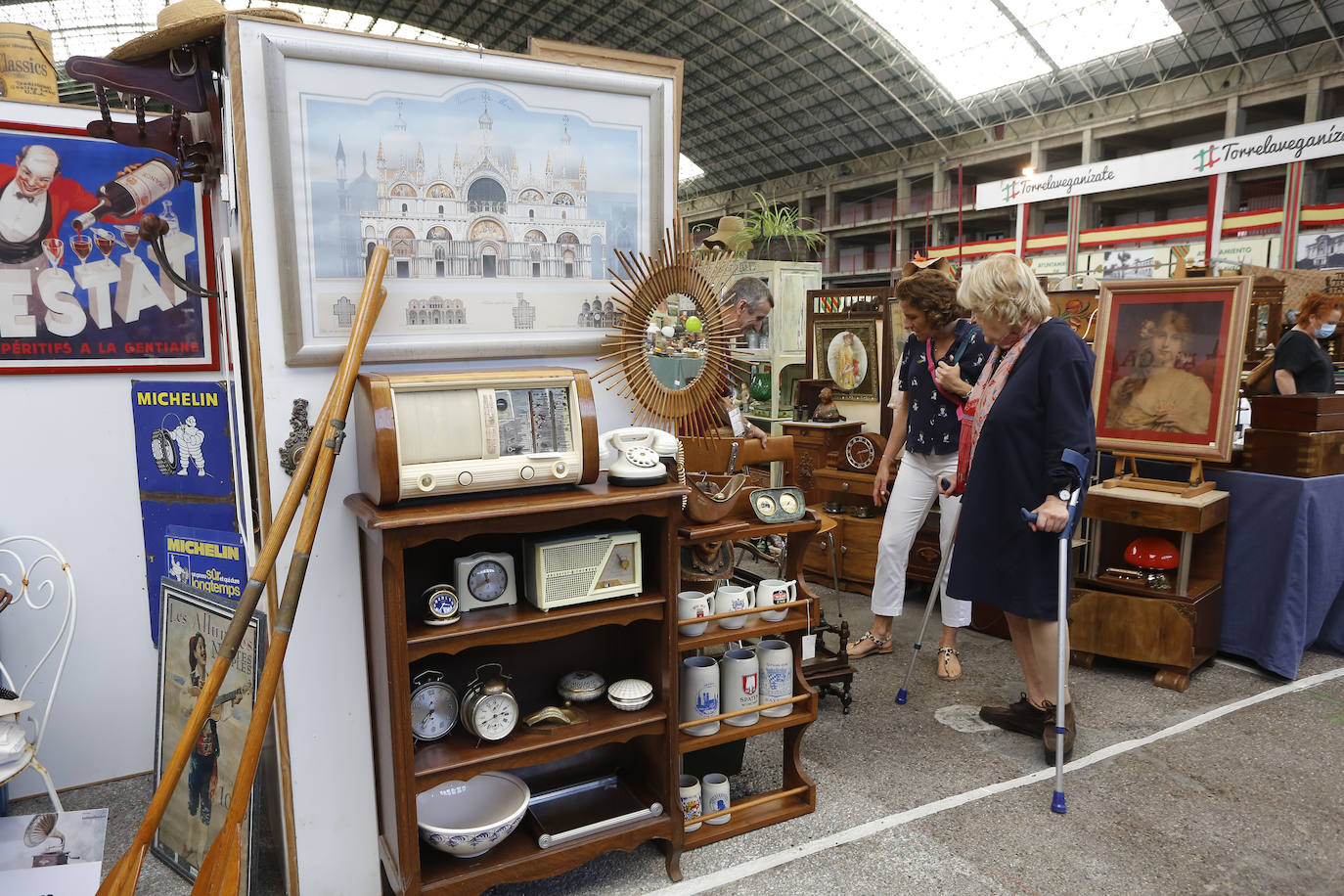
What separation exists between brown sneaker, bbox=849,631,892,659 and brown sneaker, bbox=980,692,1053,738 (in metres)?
0.71

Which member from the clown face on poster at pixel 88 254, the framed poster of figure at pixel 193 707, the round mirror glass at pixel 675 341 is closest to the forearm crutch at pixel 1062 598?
the round mirror glass at pixel 675 341

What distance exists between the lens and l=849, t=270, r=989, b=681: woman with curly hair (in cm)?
360

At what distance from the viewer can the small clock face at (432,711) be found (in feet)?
7.12

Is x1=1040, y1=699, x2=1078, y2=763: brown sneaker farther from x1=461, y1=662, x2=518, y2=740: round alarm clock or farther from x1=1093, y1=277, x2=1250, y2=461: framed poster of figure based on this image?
x1=461, y1=662, x2=518, y2=740: round alarm clock

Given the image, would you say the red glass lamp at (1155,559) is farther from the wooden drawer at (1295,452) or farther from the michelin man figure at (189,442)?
the michelin man figure at (189,442)

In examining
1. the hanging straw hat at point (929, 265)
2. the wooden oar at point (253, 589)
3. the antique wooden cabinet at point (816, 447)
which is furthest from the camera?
the antique wooden cabinet at point (816, 447)

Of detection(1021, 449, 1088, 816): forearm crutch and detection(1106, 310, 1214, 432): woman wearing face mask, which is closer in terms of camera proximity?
detection(1021, 449, 1088, 816): forearm crutch

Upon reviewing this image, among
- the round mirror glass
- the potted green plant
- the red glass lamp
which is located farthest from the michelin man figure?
the potted green plant

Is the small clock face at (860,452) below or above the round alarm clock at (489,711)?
above

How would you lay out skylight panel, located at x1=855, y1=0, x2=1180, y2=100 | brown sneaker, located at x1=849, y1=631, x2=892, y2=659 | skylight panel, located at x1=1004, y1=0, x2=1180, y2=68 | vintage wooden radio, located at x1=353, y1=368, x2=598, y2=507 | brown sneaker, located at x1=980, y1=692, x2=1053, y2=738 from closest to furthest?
vintage wooden radio, located at x1=353, y1=368, x2=598, y2=507 → brown sneaker, located at x1=980, y1=692, x2=1053, y2=738 → brown sneaker, located at x1=849, y1=631, x2=892, y2=659 → skylight panel, located at x1=1004, y1=0, x2=1180, y2=68 → skylight panel, located at x1=855, y1=0, x2=1180, y2=100

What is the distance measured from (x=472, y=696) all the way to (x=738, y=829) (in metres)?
0.99

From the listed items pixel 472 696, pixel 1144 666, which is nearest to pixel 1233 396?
pixel 1144 666

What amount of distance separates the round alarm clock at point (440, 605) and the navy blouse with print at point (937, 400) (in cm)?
235

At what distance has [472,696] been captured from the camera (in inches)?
86.9
